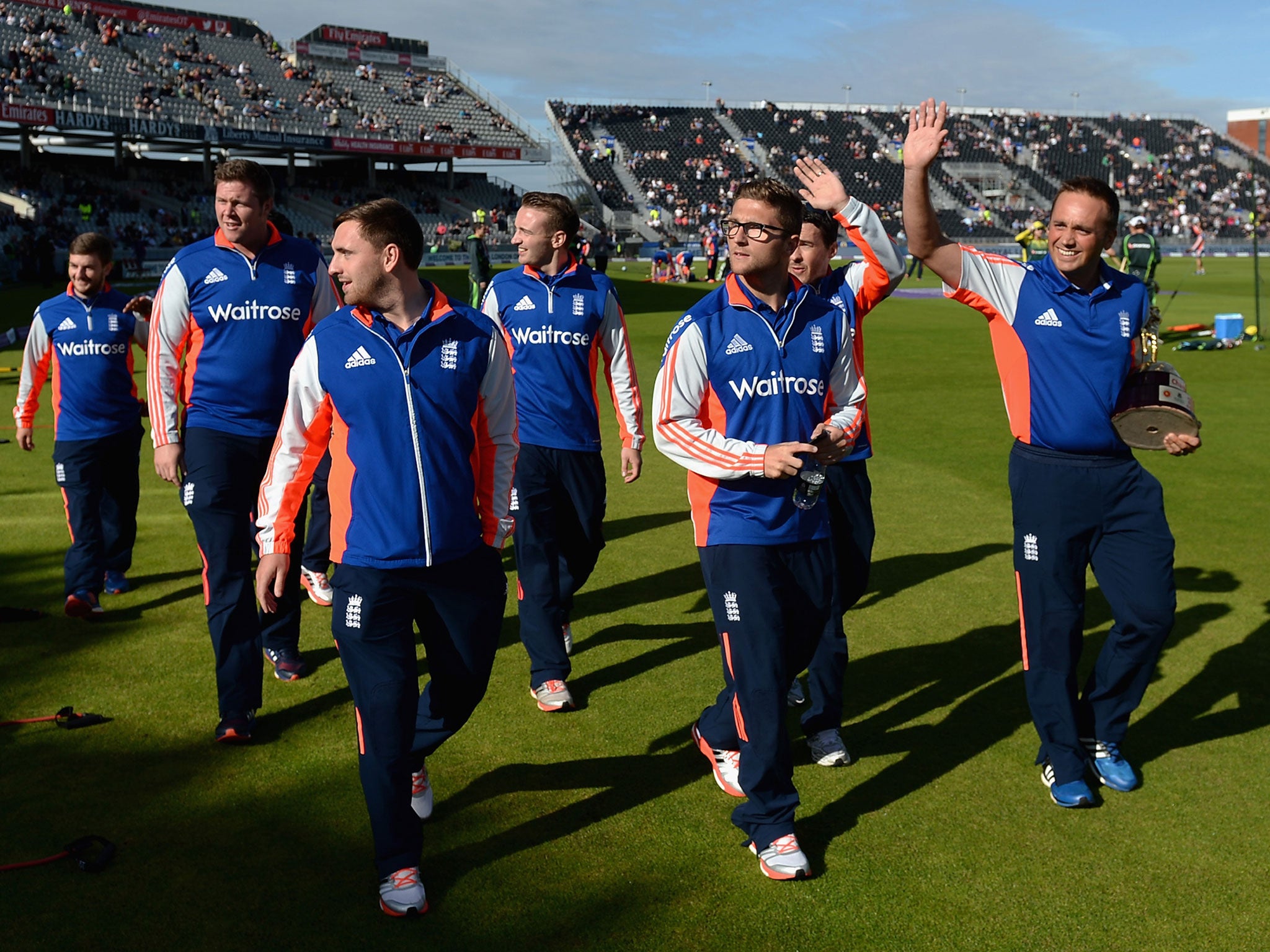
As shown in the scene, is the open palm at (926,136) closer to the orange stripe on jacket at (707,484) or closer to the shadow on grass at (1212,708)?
the orange stripe on jacket at (707,484)

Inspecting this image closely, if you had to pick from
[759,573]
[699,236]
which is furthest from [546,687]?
[699,236]

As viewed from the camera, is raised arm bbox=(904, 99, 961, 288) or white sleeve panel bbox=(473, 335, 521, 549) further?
raised arm bbox=(904, 99, 961, 288)

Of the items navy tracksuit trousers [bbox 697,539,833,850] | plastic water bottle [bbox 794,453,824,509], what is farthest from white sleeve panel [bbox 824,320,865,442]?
navy tracksuit trousers [bbox 697,539,833,850]

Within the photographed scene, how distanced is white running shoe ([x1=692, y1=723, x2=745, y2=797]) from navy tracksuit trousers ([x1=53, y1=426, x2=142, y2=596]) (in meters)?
4.33

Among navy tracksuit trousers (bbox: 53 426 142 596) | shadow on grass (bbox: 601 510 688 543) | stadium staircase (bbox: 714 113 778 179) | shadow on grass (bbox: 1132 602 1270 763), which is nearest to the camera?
shadow on grass (bbox: 1132 602 1270 763)

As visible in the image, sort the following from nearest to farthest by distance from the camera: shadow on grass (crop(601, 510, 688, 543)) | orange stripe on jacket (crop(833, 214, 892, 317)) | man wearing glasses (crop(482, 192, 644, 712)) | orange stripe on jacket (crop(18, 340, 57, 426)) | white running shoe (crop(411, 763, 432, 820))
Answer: white running shoe (crop(411, 763, 432, 820)), orange stripe on jacket (crop(833, 214, 892, 317)), man wearing glasses (crop(482, 192, 644, 712)), orange stripe on jacket (crop(18, 340, 57, 426)), shadow on grass (crop(601, 510, 688, 543))

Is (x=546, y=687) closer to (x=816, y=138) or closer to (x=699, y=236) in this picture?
(x=699, y=236)

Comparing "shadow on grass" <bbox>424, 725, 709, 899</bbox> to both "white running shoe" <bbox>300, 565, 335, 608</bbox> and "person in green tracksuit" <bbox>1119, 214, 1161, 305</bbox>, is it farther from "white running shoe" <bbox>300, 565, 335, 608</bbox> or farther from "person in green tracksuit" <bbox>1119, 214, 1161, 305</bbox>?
"person in green tracksuit" <bbox>1119, 214, 1161, 305</bbox>

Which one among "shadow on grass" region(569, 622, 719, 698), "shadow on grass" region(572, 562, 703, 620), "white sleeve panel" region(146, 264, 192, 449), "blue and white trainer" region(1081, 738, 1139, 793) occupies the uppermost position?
"white sleeve panel" region(146, 264, 192, 449)

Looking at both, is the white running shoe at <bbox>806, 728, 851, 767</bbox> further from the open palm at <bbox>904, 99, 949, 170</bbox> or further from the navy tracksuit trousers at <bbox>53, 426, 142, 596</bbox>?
the navy tracksuit trousers at <bbox>53, 426, 142, 596</bbox>

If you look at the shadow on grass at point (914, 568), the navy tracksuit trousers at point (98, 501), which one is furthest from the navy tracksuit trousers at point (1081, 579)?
the navy tracksuit trousers at point (98, 501)

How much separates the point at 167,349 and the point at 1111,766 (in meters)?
4.60

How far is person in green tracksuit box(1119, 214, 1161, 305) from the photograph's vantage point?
56.9ft

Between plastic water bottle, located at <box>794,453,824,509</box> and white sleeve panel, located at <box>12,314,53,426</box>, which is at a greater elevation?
white sleeve panel, located at <box>12,314,53,426</box>
